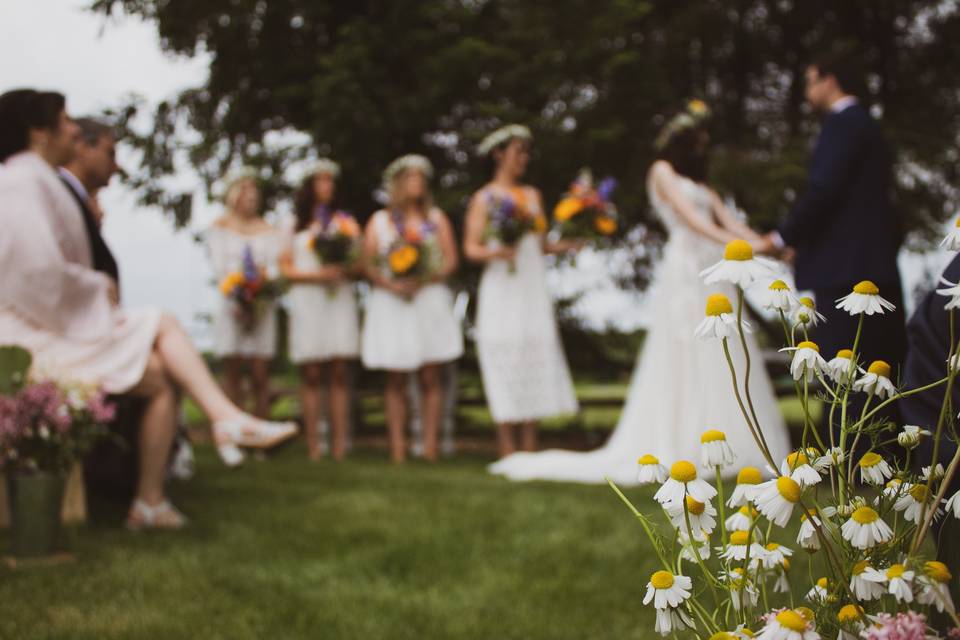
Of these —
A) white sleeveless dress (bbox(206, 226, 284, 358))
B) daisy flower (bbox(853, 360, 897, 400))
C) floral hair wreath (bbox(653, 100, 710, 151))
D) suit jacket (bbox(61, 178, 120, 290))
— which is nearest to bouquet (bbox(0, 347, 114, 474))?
suit jacket (bbox(61, 178, 120, 290))

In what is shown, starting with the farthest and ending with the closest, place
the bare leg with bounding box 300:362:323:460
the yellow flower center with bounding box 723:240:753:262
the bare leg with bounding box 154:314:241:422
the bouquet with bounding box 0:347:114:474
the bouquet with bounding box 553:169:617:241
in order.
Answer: the bare leg with bounding box 300:362:323:460, the bouquet with bounding box 553:169:617:241, the bare leg with bounding box 154:314:241:422, the bouquet with bounding box 0:347:114:474, the yellow flower center with bounding box 723:240:753:262

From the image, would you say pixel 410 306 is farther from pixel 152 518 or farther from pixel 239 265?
pixel 152 518

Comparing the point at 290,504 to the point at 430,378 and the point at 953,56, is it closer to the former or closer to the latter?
the point at 430,378

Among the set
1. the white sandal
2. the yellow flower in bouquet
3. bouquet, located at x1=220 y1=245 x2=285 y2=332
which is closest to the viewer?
the white sandal

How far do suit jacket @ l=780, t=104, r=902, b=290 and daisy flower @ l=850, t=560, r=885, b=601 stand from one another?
3980 mm

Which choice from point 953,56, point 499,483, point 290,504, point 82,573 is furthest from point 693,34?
point 82,573

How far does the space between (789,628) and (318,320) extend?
736cm

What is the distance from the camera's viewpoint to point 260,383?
28.3 ft

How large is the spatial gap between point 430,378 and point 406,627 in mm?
4864

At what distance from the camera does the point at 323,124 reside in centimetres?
891

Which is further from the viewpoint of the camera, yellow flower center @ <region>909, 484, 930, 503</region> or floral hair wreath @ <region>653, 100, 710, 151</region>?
floral hair wreath @ <region>653, 100, 710, 151</region>

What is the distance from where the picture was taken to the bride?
21.0ft

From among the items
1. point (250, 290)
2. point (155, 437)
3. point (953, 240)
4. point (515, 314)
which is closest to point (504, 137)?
point (515, 314)

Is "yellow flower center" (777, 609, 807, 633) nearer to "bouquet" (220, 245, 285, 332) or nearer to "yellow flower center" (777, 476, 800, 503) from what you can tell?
"yellow flower center" (777, 476, 800, 503)
